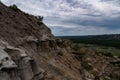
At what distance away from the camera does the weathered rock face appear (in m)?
19.5

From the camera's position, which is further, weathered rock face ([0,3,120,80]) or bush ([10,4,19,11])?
bush ([10,4,19,11])

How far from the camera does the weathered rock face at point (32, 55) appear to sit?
1952 centimetres

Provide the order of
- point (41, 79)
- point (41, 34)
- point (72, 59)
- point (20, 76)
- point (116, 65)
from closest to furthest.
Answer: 1. point (20, 76)
2. point (41, 79)
3. point (41, 34)
4. point (72, 59)
5. point (116, 65)

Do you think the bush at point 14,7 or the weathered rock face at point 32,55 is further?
the bush at point 14,7

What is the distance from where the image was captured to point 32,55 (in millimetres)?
24219

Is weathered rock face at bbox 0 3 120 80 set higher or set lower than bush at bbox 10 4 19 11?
lower

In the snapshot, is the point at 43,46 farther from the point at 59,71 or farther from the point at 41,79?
the point at 41,79

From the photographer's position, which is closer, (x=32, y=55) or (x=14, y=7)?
(x=32, y=55)

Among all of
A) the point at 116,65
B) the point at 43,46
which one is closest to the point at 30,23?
the point at 43,46

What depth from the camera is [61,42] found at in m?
33.8

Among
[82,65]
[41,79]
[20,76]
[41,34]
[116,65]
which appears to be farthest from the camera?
[116,65]

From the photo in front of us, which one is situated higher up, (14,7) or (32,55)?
(14,7)

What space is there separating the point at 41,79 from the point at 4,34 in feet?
16.5

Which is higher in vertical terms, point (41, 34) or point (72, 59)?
point (41, 34)
